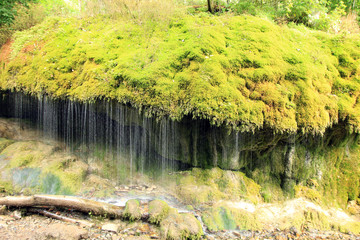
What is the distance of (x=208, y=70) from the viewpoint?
16.5ft

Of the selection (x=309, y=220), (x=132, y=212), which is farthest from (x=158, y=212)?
(x=309, y=220)

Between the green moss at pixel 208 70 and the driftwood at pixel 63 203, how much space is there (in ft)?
7.85

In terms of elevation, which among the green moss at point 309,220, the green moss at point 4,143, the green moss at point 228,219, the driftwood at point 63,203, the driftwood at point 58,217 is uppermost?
the green moss at point 4,143

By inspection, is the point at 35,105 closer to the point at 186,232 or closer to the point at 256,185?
the point at 186,232

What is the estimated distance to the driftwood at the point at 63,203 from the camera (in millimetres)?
4887

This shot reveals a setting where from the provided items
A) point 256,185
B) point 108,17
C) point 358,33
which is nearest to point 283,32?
point 358,33

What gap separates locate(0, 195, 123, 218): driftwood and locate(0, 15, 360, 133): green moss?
2.39 m

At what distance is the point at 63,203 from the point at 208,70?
4325 mm

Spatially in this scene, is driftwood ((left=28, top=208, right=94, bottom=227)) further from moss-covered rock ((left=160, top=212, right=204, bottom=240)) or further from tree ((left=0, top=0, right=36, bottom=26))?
tree ((left=0, top=0, right=36, bottom=26))

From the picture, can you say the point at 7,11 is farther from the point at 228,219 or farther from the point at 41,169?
the point at 228,219

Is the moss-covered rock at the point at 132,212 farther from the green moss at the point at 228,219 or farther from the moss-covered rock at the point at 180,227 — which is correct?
the green moss at the point at 228,219

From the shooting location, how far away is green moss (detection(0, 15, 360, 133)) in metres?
4.98

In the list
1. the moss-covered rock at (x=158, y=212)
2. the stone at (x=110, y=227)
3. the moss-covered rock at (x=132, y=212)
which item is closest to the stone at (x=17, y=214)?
the stone at (x=110, y=227)

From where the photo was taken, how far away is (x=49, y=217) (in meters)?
4.85
